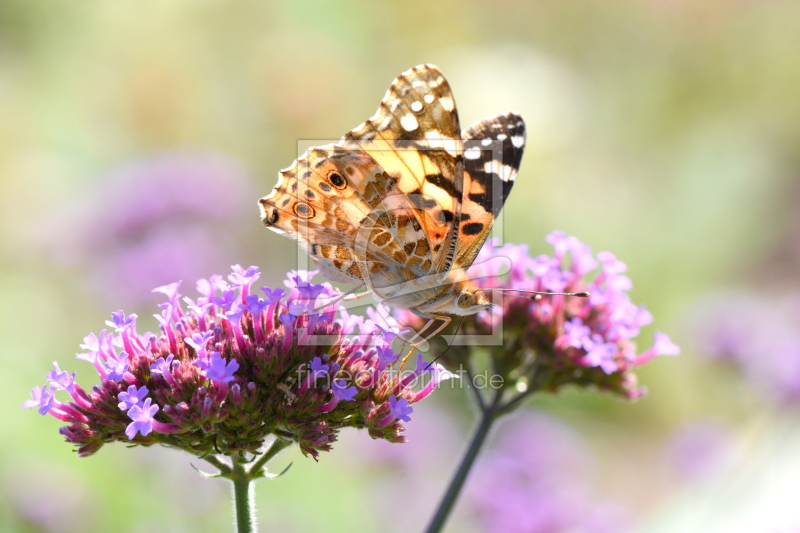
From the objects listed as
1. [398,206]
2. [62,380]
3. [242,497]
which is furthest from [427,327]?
[62,380]

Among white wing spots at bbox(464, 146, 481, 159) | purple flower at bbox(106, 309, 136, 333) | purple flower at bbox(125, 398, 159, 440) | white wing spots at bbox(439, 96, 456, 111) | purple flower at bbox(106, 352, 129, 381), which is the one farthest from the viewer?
white wing spots at bbox(464, 146, 481, 159)

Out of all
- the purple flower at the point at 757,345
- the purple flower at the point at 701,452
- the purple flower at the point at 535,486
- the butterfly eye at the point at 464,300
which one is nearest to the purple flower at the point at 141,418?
the butterfly eye at the point at 464,300

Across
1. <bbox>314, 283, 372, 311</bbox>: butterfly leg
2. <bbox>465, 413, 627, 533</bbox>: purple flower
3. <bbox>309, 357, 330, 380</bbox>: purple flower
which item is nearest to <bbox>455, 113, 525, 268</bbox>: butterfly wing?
<bbox>314, 283, 372, 311</bbox>: butterfly leg

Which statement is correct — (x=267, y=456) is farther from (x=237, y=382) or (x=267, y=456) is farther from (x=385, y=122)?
(x=385, y=122)

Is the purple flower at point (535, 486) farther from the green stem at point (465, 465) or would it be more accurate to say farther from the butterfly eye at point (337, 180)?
the butterfly eye at point (337, 180)

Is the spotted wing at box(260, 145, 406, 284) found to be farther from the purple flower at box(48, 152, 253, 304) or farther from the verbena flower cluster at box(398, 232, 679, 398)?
the purple flower at box(48, 152, 253, 304)

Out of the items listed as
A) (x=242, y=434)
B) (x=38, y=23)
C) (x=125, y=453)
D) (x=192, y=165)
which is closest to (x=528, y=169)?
(x=192, y=165)

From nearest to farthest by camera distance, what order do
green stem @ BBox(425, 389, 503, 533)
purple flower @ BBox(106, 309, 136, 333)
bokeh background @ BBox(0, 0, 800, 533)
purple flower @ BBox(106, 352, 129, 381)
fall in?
1. purple flower @ BBox(106, 352, 129, 381)
2. purple flower @ BBox(106, 309, 136, 333)
3. green stem @ BBox(425, 389, 503, 533)
4. bokeh background @ BBox(0, 0, 800, 533)

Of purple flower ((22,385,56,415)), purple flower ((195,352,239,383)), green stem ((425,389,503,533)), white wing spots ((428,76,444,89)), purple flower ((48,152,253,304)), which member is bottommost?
purple flower ((48,152,253,304))
